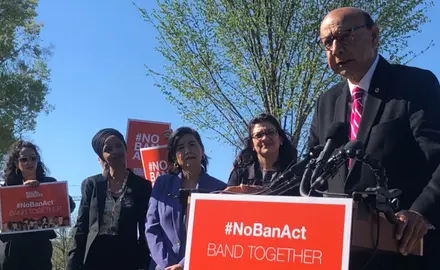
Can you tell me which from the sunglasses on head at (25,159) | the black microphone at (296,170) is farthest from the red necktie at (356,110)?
the sunglasses on head at (25,159)

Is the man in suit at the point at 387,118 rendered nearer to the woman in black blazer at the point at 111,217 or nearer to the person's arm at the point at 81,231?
the woman in black blazer at the point at 111,217

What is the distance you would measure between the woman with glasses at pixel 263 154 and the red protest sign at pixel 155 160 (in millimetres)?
1840

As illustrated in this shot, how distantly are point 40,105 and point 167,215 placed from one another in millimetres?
19259

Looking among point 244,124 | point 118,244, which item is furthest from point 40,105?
point 118,244

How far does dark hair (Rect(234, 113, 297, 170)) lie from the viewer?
4590 millimetres

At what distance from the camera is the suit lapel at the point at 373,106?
93.4 inches

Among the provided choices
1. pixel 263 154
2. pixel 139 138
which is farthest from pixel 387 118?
pixel 139 138

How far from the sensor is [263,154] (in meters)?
4.53

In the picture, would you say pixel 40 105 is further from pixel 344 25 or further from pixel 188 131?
pixel 344 25

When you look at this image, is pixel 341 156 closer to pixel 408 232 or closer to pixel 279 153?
pixel 408 232

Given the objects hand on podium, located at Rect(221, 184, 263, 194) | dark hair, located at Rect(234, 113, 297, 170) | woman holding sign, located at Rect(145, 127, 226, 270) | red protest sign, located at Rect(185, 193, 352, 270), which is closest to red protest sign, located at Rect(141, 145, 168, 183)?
woman holding sign, located at Rect(145, 127, 226, 270)

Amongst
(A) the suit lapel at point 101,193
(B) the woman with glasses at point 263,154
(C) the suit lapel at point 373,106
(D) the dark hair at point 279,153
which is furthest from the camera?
(A) the suit lapel at point 101,193

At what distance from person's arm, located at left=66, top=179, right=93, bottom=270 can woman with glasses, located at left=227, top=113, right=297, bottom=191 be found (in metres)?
1.43

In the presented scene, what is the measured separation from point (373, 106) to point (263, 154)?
214 centimetres
